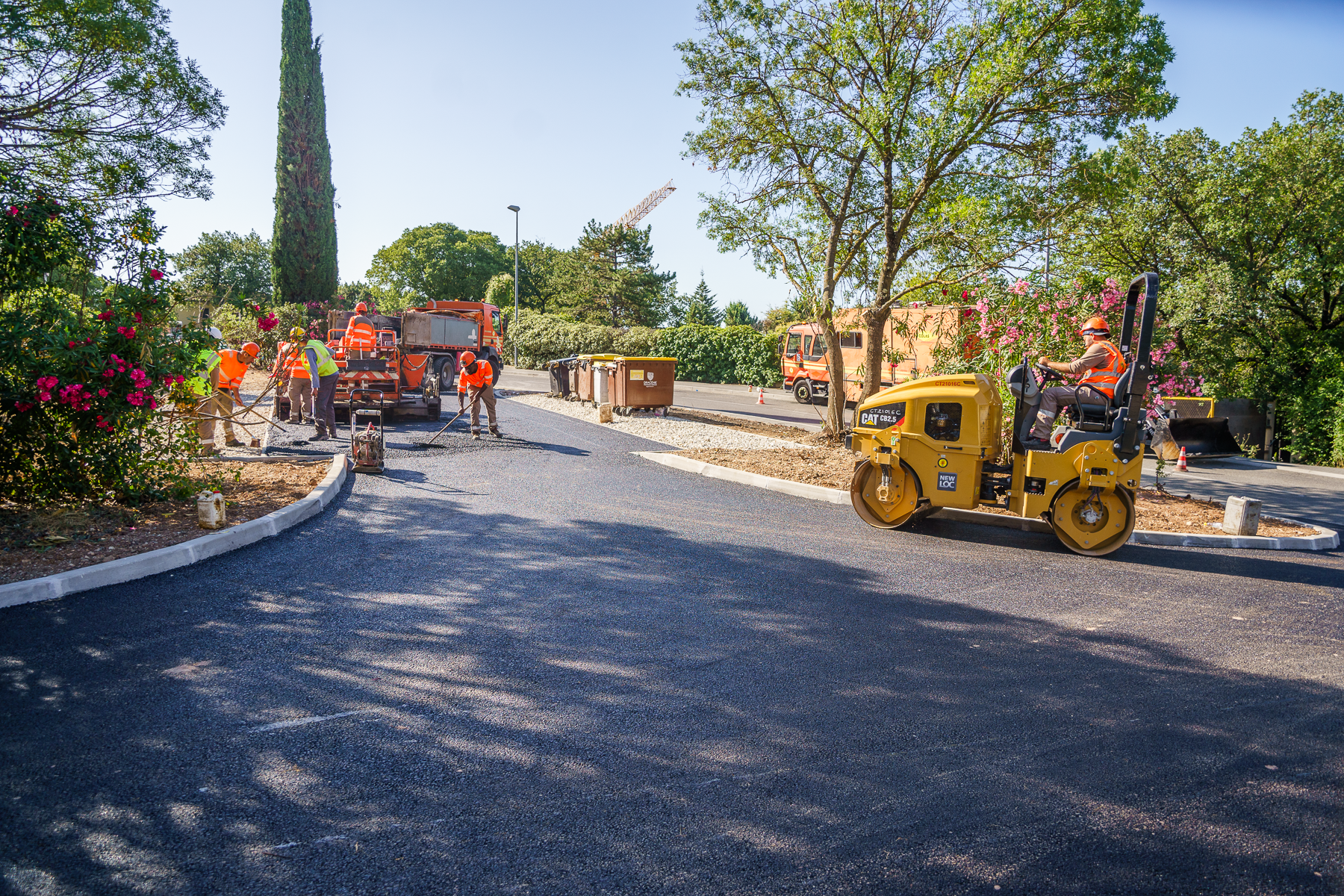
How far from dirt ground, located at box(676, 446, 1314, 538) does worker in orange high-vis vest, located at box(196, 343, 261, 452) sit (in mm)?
6566

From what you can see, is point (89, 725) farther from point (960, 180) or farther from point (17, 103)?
point (960, 180)

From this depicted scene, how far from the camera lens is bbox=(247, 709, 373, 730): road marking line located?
11.3 feet

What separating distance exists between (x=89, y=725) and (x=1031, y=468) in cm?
688

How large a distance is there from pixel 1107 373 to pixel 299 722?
6.77 m

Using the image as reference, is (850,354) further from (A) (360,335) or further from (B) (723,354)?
(A) (360,335)

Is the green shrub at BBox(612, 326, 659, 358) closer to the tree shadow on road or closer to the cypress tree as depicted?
the cypress tree

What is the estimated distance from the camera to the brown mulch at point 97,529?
5.53 m

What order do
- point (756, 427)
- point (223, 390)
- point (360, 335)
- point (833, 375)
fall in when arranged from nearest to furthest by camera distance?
point (223, 390), point (833, 375), point (360, 335), point (756, 427)

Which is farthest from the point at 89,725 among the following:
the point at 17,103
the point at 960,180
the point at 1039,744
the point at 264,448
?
the point at 960,180

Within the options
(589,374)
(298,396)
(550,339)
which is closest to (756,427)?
(589,374)

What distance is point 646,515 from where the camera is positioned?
8.02 metres

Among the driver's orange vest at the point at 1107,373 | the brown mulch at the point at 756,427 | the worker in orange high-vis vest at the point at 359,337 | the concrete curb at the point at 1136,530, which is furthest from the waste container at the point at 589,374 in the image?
the driver's orange vest at the point at 1107,373

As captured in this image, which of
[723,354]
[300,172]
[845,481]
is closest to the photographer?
[845,481]

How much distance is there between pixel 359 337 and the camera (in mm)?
14703
